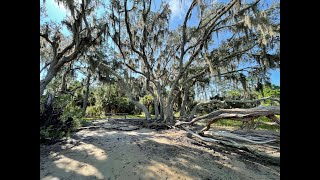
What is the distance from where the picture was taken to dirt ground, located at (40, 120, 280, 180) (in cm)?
247

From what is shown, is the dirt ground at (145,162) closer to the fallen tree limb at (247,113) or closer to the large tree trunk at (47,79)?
the fallen tree limb at (247,113)

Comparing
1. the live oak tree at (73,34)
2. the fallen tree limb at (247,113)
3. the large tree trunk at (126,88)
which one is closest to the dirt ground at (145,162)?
the fallen tree limb at (247,113)

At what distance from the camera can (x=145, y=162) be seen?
112 inches

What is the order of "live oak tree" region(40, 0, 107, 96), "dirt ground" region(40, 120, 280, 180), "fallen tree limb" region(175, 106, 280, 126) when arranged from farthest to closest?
"live oak tree" region(40, 0, 107, 96)
"fallen tree limb" region(175, 106, 280, 126)
"dirt ground" region(40, 120, 280, 180)

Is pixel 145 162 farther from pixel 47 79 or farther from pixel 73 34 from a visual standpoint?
pixel 73 34

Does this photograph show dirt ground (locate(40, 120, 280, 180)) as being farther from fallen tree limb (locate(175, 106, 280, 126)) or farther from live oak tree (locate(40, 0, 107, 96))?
live oak tree (locate(40, 0, 107, 96))

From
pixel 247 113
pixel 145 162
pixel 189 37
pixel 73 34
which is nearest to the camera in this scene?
pixel 145 162

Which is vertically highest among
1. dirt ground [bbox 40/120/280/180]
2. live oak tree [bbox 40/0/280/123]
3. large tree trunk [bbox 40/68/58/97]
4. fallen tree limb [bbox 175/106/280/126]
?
live oak tree [bbox 40/0/280/123]

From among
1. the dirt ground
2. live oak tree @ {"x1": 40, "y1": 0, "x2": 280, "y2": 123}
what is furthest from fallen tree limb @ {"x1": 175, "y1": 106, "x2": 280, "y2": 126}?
live oak tree @ {"x1": 40, "y1": 0, "x2": 280, "y2": 123}

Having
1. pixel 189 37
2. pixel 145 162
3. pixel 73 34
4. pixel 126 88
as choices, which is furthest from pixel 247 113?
pixel 126 88

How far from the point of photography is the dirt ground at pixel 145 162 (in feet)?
8.10

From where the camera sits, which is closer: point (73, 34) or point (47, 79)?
point (47, 79)
